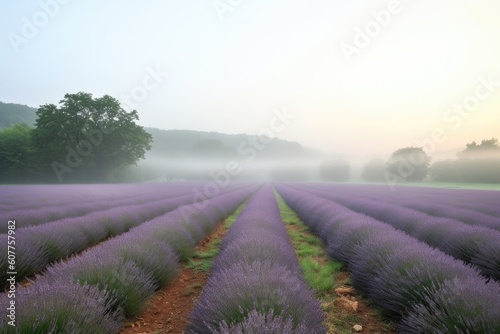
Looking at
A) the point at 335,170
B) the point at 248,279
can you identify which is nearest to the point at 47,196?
the point at 248,279

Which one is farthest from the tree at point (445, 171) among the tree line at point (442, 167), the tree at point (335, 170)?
the tree at point (335, 170)

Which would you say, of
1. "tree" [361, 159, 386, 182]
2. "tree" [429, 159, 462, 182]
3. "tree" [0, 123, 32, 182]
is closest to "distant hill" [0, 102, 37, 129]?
"tree" [0, 123, 32, 182]

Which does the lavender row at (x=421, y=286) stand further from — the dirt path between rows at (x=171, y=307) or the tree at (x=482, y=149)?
the tree at (x=482, y=149)

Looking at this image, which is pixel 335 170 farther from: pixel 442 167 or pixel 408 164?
pixel 442 167

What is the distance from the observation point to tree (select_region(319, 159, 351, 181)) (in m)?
75.5

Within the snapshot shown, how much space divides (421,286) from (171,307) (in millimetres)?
2398

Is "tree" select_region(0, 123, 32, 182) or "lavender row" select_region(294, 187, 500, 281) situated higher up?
"tree" select_region(0, 123, 32, 182)

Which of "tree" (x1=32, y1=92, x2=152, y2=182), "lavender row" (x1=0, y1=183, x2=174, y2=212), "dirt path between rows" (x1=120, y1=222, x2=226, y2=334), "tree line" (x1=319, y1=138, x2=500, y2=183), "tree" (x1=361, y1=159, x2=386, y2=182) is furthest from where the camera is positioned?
"tree" (x1=361, y1=159, x2=386, y2=182)

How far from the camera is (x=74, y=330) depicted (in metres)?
1.31

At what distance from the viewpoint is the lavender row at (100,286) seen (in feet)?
4.44

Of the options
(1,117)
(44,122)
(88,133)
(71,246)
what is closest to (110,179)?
(88,133)

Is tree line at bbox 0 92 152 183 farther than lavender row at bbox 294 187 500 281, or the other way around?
tree line at bbox 0 92 152 183

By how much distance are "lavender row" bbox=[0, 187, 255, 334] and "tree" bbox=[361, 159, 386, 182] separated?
7175 cm

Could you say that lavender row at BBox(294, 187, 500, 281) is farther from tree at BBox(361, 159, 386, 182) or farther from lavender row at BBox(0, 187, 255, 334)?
tree at BBox(361, 159, 386, 182)
